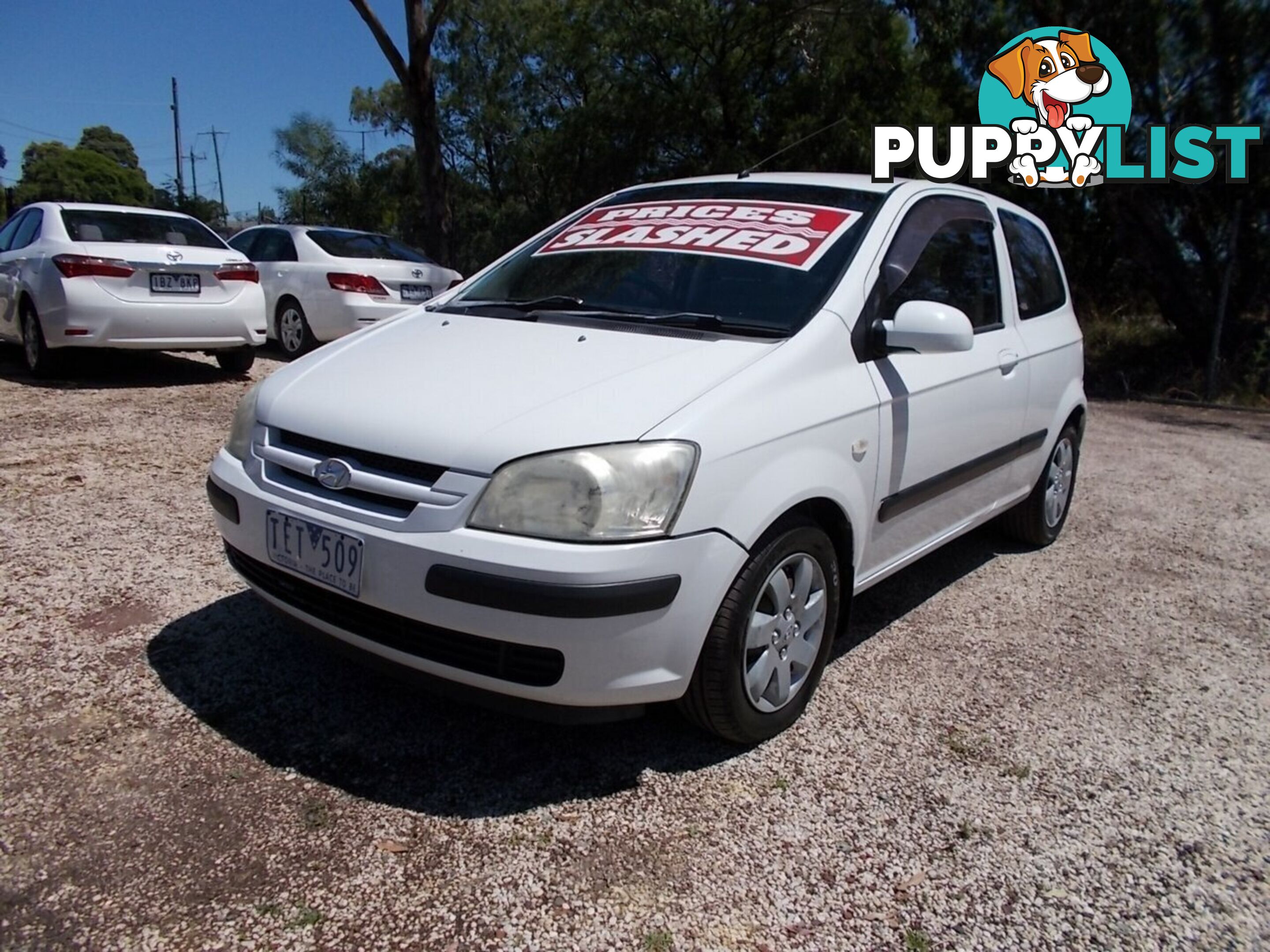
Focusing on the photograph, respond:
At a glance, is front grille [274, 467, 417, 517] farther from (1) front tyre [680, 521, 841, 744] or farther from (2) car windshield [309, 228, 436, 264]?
(2) car windshield [309, 228, 436, 264]

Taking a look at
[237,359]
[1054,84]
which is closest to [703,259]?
[237,359]

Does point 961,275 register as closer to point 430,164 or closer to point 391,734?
point 391,734

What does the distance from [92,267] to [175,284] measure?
1.78 ft

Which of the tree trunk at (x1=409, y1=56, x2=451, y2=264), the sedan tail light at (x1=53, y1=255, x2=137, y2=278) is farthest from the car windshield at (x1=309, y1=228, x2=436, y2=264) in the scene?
the tree trunk at (x1=409, y1=56, x2=451, y2=264)

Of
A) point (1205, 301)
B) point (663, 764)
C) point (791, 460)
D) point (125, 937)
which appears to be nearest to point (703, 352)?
point (791, 460)

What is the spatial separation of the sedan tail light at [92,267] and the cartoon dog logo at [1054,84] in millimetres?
10067

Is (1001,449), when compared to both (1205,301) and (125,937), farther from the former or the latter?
(1205,301)

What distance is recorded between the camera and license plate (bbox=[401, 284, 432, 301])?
909cm

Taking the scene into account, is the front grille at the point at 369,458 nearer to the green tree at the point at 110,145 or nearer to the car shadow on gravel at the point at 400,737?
the car shadow on gravel at the point at 400,737

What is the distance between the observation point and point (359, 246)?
943 cm

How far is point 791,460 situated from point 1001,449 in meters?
1.70

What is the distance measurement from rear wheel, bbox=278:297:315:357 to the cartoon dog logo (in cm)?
871

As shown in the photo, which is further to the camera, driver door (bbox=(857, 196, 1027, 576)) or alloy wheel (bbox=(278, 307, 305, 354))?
alloy wheel (bbox=(278, 307, 305, 354))

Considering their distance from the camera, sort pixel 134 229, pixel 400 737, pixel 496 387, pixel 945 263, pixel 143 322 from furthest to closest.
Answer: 1. pixel 134 229
2. pixel 143 322
3. pixel 945 263
4. pixel 400 737
5. pixel 496 387
